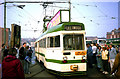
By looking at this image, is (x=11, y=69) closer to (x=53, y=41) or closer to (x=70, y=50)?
(x=70, y=50)

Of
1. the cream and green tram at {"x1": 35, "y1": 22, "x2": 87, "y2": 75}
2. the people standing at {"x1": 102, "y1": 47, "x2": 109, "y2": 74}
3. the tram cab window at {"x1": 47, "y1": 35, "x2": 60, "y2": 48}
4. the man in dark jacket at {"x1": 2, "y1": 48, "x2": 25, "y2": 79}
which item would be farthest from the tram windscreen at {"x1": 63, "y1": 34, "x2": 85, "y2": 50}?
the man in dark jacket at {"x1": 2, "y1": 48, "x2": 25, "y2": 79}

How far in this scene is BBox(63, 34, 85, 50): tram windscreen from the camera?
7980 millimetres

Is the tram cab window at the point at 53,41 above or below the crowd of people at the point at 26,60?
above

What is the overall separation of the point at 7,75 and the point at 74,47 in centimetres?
485

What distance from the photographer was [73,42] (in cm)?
798

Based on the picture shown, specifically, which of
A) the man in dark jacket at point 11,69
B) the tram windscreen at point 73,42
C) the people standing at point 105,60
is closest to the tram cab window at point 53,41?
the tram windscreen at point 73,42

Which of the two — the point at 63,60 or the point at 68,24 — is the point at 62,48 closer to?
the point at 63,60

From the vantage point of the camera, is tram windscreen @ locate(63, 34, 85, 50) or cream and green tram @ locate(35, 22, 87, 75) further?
tram windscreen @ locate(63, 34, 85, 50)

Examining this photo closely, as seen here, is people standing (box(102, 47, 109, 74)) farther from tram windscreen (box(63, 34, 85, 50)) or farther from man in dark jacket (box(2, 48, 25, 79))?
man in dark jacket (box(2, 48, 25, 79))

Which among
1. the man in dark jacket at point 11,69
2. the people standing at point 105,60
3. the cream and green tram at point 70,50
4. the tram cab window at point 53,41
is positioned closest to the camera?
the man in dark jacket at point 11,69

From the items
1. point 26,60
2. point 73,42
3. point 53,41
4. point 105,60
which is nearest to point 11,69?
point 73,42

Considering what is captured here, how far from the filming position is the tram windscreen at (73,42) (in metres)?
7.98

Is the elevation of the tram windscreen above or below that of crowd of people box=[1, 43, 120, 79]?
above

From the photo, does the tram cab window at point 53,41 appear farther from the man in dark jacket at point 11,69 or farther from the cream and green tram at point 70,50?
the man in dark jacket at point 11,69
